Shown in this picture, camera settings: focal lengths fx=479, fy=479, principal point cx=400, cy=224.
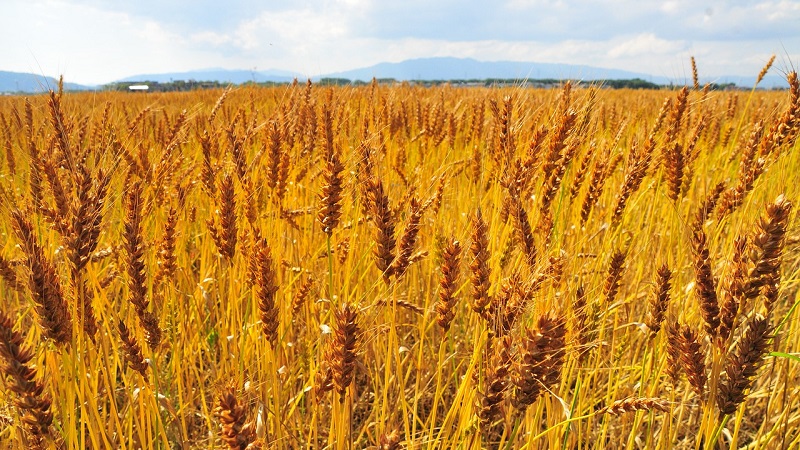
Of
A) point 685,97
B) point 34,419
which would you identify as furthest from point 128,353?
point 685,97

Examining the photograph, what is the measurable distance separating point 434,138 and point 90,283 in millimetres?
2792

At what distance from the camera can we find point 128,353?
45.1 inches

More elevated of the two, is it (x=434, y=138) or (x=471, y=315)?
(x=434, y=138)

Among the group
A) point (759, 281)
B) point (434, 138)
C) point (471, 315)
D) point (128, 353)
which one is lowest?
point (471, 315)

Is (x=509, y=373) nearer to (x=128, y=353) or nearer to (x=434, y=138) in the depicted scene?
(x=128, y=353)

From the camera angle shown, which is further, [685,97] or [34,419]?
[685,97]

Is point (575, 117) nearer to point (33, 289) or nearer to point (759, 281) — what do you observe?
point (759, 281)

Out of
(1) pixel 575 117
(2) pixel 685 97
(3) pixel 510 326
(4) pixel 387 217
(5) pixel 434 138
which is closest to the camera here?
(3) pixel 510 326

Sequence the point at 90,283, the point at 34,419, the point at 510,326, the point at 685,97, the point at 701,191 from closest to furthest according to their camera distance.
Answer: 1. the point at 34,419
2. the point at 510,326
3. the point at 90,283
4. the point at 685,97
5. the point at 701,191

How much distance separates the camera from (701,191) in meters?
3.27

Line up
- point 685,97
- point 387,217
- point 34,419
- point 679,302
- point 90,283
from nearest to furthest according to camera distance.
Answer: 1. point 34,419
2. point 387,217
3. point 90,283
4. point 679,302
5. point 685,97

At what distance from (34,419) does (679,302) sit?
7.24 feet

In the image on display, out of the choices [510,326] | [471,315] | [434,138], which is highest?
[434,138]

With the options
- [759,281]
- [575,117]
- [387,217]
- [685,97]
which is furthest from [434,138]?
[759,281]
